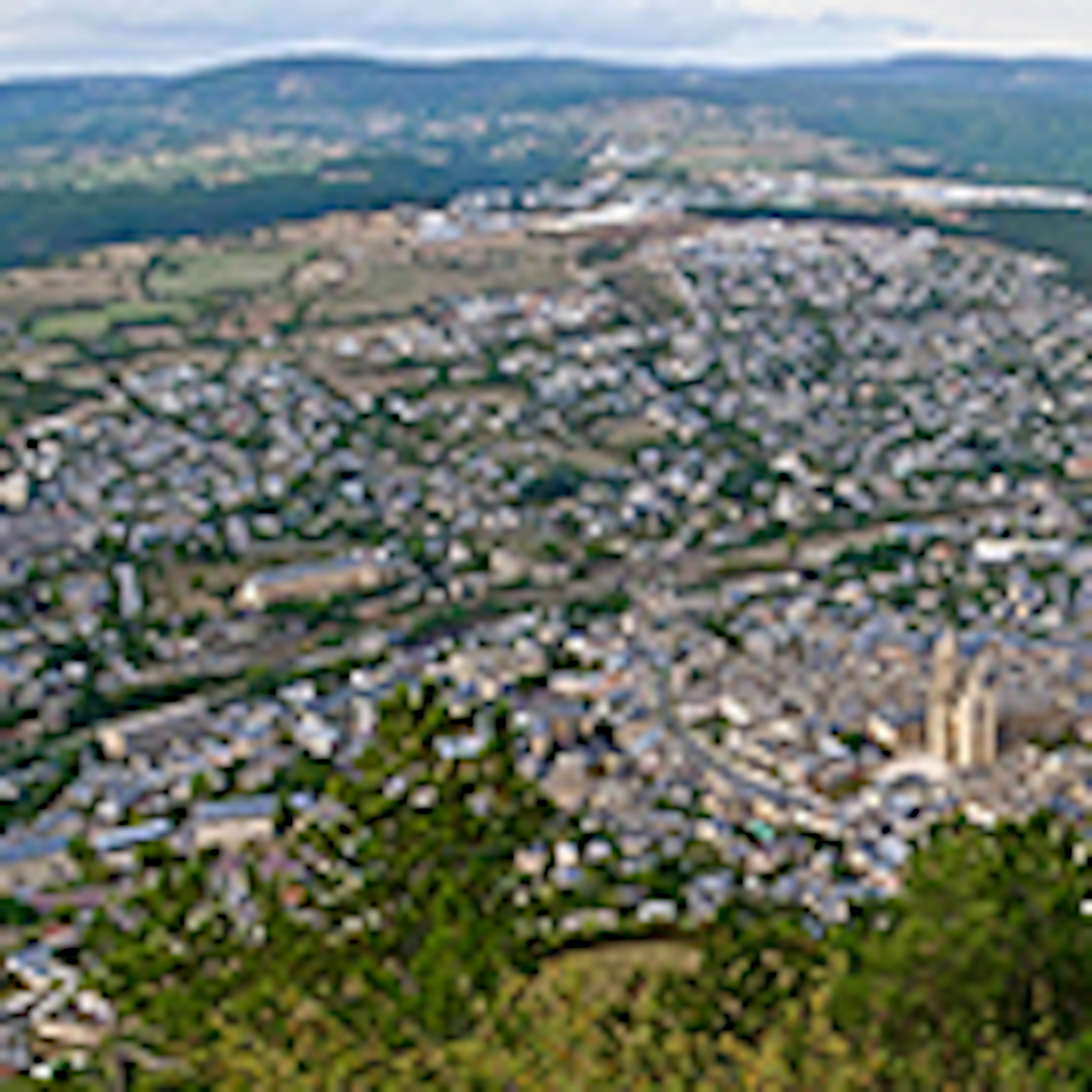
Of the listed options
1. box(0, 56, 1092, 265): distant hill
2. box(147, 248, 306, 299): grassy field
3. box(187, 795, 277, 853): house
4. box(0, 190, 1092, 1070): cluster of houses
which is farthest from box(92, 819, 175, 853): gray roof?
box(0, 56, 1092, 265): distant hill

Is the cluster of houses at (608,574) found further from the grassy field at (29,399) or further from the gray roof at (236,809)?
the grassy field at (29,399)

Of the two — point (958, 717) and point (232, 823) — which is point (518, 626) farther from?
point (958, 717)

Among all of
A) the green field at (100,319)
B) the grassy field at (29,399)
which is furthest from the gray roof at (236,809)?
the green field at (100,319)

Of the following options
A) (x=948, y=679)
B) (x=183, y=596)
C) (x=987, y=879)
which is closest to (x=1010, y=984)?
(x=987, y=879)

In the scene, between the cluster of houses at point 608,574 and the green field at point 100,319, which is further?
the green field at point 100,319

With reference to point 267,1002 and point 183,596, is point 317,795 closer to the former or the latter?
point 183,596

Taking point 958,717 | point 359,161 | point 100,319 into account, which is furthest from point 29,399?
point 359,161
